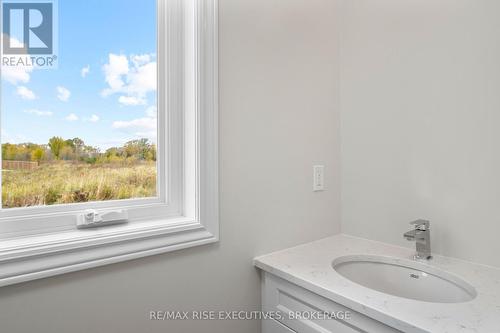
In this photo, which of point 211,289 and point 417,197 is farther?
point 417,197

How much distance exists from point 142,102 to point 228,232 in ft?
1.77

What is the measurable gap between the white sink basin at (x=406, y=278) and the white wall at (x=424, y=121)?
15 cm

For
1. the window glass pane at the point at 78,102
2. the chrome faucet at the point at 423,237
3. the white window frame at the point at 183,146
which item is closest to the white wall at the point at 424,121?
the chrome faucet at the point at 423,237

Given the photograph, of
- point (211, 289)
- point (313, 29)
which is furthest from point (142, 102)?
point (313, 29)

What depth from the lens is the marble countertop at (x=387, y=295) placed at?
72 cm

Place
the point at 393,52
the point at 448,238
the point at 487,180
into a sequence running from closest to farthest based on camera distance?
the point at 487,180 → the point at 448,238 → the point at 393,52

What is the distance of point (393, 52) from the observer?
1.28 meters

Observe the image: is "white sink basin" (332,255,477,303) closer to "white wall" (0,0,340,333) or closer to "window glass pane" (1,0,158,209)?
"white wall" (0,0,340,333)

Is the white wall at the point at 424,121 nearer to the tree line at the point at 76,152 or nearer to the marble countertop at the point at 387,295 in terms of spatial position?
the marble countertop at the point at 387,295

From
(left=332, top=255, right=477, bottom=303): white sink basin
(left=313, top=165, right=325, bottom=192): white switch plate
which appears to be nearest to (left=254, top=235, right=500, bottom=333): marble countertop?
(left=332, top=255, right=477, bottom=303): white sink basin

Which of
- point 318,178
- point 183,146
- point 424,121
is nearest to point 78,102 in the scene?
point 183,146

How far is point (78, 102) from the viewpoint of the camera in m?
0.95

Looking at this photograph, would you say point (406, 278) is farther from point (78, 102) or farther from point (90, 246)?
point (78, 102)

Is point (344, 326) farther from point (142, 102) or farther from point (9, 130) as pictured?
point (9, 130)
